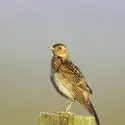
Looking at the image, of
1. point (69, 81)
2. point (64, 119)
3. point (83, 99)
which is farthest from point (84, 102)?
point (64, 119)

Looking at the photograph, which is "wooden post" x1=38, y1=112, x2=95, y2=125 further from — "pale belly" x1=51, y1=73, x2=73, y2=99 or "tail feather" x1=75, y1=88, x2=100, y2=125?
"pale belly" x1=51, y1=73, x2=73, y2=99

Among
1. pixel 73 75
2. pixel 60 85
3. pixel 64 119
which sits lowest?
pixel 64 119

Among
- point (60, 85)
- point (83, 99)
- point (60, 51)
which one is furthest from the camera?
point (60, 51)

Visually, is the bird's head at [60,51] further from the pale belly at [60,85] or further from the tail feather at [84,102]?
the tail feather at [84,102]

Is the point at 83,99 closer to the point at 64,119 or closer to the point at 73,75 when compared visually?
the point at 73,75

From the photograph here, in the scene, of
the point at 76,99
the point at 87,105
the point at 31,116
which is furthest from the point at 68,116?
the point at 31,116

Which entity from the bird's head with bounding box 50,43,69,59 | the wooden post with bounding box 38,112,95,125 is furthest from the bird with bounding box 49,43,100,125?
the wooden post with bounding box 38,112,95,125

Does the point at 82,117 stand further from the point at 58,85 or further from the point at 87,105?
the point at 58,85
